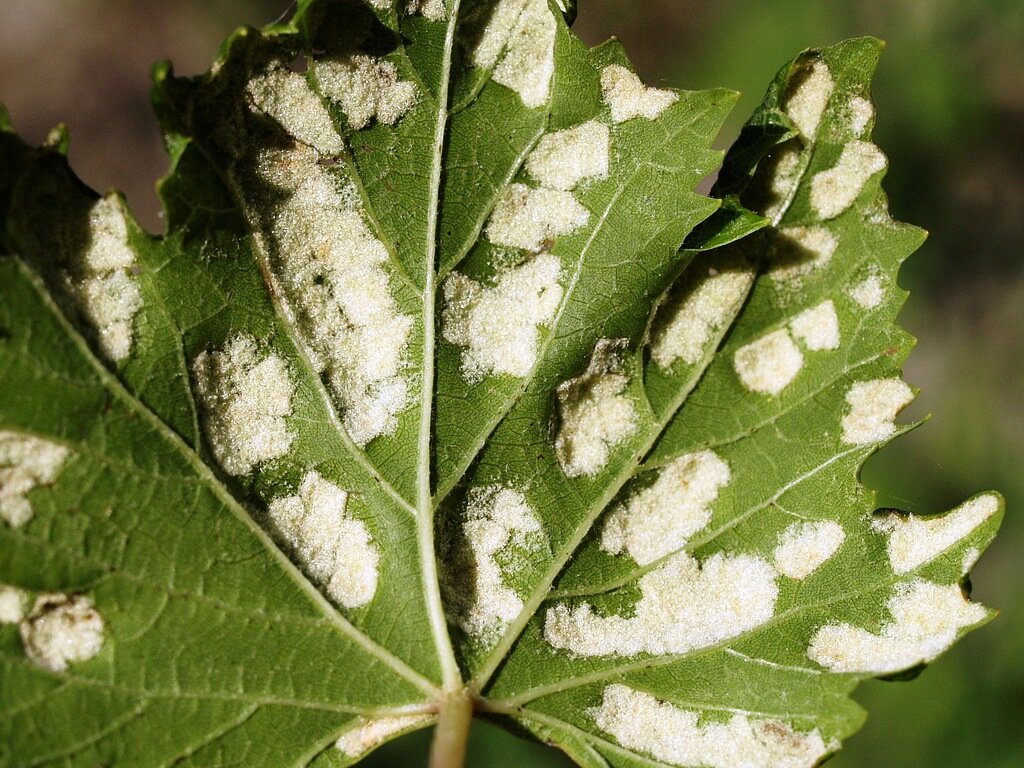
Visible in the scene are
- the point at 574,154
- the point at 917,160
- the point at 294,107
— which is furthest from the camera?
the point at 917,160

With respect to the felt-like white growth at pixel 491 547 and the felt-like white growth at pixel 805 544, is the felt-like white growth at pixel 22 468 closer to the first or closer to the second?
the felt-like white growth at pixel 491 547

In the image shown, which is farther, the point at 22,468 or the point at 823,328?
the point at 823,328

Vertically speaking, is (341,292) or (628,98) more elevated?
(628,98)

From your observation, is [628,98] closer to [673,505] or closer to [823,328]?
[823,328]

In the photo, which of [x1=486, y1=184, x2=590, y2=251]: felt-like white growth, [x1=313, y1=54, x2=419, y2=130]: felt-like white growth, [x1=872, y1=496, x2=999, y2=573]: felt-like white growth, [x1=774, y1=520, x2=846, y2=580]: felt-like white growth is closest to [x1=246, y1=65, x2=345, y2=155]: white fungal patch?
[x1=313, y1=54, x2=419, y2=130]: felt-like white growth

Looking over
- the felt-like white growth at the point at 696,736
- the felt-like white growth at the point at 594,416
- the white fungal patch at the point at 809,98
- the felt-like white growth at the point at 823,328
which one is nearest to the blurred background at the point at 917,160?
the felt-like white growth at the point at 696,736

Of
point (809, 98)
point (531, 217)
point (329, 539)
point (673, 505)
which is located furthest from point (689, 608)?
point (809, 98)

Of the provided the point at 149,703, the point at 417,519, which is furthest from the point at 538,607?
the point at 149,703

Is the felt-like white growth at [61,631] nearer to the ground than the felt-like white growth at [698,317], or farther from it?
nearer to the ground
